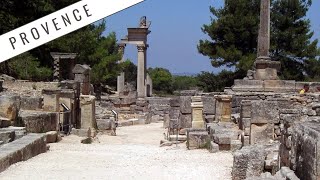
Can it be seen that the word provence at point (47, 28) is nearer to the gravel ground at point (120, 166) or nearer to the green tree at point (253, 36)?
the gravel ground at point (120, 166)

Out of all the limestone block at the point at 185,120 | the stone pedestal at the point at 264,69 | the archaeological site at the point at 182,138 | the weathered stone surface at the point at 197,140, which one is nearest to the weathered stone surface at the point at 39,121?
the archaeological site at the point at 182,138

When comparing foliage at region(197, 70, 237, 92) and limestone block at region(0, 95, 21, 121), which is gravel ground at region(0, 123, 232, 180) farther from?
foliage at region(197, 70, 237, 92)

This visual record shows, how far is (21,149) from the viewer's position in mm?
9547

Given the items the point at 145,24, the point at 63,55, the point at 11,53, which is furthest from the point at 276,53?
the point at 11,53

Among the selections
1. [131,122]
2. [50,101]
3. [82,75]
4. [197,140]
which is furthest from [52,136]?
[131,122]

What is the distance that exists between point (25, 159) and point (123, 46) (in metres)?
34.3

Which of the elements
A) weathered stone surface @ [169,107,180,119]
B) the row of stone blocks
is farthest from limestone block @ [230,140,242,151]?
weathered stone surface @ [169,107,180,119]

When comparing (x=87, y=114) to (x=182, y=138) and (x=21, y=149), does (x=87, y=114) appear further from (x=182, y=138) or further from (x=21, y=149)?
(x=21, y=149)

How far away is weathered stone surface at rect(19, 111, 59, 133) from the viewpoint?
1323 centimetres

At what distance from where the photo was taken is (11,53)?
13484 mm

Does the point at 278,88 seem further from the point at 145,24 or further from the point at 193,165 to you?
the point at 145,24

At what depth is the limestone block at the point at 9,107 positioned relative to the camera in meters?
12.1

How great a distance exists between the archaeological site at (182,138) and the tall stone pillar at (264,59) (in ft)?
0.13

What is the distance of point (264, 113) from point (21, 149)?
4.96 m
